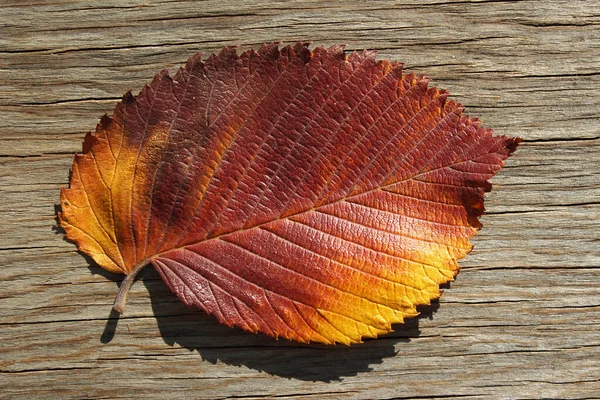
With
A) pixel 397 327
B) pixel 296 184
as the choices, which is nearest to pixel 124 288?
pixel 296 184

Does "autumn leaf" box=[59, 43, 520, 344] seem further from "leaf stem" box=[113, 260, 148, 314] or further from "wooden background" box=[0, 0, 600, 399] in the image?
"wooden background" box=[0, 0, 600, 399]

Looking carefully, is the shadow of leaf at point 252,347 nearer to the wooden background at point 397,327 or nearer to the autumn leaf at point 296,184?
the wooden background at point 397,327

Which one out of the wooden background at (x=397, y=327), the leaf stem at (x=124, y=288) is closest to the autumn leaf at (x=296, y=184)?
the leaf stem at (x=124, y=288)

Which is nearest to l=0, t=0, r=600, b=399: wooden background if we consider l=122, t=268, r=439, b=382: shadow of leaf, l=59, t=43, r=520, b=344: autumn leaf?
l=122, t=268, r=439, b=382: shadow of leaf

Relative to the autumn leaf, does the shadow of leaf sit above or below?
below

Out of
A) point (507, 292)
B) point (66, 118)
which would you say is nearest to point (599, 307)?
point (507, 292)

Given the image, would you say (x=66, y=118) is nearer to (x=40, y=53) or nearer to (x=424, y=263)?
(x=40, y=53)
